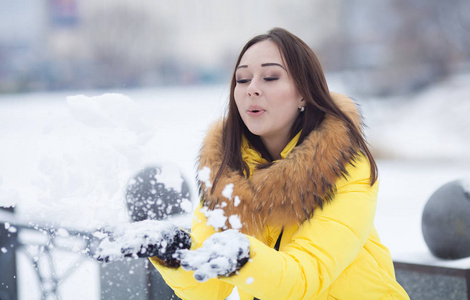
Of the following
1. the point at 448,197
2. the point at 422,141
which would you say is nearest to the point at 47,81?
the point at 422,141

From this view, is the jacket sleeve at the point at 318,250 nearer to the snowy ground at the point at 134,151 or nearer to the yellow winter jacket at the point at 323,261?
the yellow winter jacket at the point at 323,261

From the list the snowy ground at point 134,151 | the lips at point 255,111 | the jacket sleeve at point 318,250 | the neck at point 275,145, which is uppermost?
the lips at point 255,111

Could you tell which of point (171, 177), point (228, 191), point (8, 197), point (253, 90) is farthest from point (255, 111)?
point (8, 197)

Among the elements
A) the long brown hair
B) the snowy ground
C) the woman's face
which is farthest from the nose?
the snowy ground

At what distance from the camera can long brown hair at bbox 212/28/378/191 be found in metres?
2.08

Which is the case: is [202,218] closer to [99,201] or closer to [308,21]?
[99,201]

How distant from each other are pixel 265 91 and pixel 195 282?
0.82m

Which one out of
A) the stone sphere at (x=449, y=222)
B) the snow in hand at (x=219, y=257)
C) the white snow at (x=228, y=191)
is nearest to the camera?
the snow in hand at (x=219, y=257)

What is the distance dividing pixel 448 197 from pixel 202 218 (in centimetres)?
241

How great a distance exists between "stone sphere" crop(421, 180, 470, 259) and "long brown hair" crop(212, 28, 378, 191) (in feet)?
6.72

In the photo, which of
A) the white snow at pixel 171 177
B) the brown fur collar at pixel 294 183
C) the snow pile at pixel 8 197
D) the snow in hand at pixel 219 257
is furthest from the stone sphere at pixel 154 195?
the snow in hand at pixel 219 257

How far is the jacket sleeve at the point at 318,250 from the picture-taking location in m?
1.62

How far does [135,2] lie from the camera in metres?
22.6

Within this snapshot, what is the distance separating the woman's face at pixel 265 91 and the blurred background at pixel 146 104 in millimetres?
295
